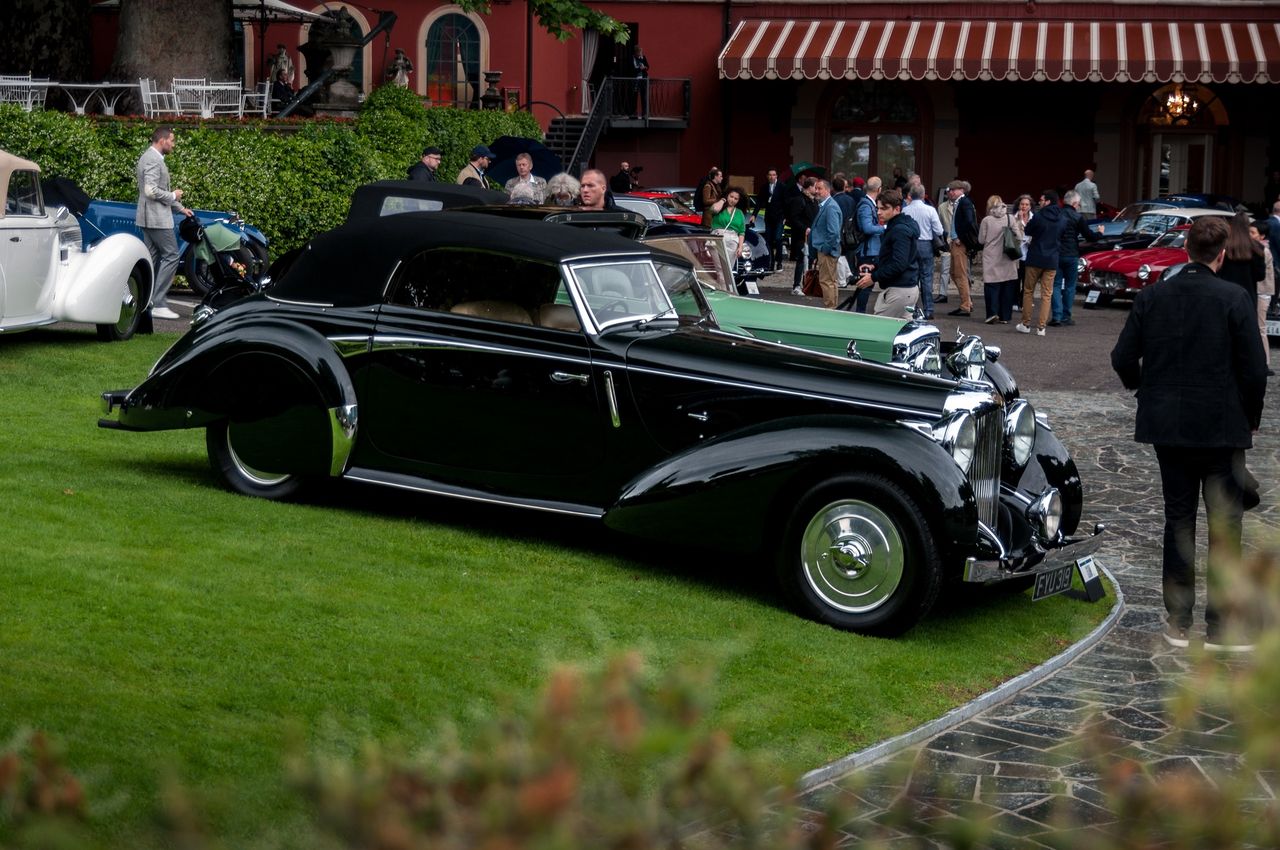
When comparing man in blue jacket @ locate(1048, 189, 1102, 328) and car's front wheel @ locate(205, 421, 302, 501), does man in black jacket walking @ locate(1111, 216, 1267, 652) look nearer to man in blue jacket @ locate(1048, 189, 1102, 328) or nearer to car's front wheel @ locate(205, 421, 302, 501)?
car's front wheel @ locate(205, 421, 302, 501)

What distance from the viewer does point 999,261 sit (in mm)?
20297

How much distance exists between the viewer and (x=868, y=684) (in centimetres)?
625

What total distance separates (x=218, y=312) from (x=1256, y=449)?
24.9 ft

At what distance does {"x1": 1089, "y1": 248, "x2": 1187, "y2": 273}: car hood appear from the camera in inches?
930

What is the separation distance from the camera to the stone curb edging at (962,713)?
534 centimetres

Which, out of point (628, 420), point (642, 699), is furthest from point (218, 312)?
point (642, 699)

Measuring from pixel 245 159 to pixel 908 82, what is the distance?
2467cm

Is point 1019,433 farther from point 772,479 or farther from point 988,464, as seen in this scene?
point 772,479

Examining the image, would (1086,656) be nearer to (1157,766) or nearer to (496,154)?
(1157,766)

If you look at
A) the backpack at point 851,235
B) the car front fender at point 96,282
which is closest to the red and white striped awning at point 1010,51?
the backpack at point 851,235

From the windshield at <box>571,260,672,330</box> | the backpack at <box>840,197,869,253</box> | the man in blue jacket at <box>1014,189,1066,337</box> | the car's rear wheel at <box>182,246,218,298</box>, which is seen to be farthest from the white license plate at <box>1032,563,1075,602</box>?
the backpack at <box>840,197,869,253</box>

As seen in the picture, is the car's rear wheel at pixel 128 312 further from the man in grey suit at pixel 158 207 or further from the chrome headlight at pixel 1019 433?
the chrome headlight at pixel 1019 433

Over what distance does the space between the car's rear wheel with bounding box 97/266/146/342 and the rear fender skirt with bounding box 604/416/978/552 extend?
8396 millimetres

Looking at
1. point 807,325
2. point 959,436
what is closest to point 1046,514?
point 959,436
